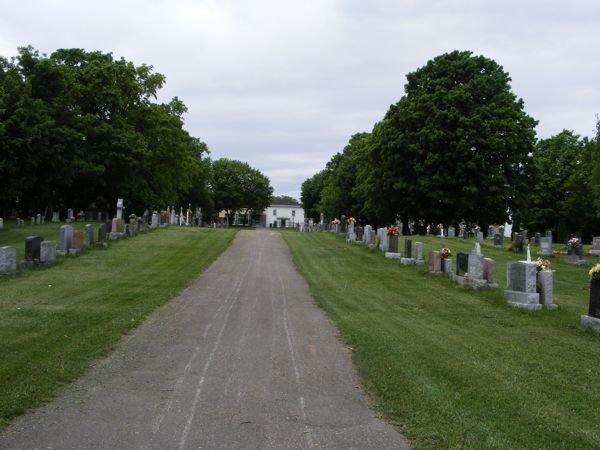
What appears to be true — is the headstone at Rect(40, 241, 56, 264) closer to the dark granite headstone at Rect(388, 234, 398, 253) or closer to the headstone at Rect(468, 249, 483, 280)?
the headstone at Rect(468, 249, 483, 280)

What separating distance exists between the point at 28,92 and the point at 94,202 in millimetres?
18815

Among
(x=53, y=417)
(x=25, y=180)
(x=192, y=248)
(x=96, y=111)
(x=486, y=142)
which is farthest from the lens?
(x=96, y=111)

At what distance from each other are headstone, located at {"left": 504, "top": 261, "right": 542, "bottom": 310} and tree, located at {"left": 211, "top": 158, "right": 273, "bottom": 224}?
85.2 metres

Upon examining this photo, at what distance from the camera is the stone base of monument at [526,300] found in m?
12.3

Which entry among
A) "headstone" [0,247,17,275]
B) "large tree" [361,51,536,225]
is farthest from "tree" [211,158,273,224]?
"headstone" [0,247,17,275]

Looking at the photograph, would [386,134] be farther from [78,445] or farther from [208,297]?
[78,445]

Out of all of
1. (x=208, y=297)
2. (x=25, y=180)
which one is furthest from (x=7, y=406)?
(x=25, y=180)

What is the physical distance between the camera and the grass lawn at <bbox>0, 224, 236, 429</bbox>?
21.7 ft

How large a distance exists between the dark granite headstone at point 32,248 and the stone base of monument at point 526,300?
13.5 m

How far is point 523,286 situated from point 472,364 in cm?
559

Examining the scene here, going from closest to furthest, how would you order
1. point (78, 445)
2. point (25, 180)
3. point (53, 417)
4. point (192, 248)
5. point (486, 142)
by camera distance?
point (78, 445), point (53, 417), point (192, 248), point (25, 180), point (486, 142)

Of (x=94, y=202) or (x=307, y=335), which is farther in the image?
(x=94, y=202)

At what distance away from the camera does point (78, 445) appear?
189 inches

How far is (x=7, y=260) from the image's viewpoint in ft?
51.6
